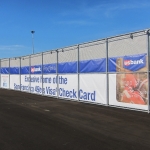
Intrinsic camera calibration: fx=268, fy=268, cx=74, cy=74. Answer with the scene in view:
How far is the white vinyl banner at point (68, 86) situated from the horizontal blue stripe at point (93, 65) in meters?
1.01

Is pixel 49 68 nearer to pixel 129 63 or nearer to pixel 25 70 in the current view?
pixel 25 70

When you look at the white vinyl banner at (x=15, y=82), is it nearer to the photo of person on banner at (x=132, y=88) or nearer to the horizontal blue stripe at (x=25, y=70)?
the horizontal blue stripe at (x=25, y=70)

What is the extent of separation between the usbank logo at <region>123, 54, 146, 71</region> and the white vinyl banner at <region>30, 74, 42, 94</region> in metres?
10.4

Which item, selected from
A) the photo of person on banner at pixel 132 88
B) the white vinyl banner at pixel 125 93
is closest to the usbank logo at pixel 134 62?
A: the photo of person on banner at pixel 132 88

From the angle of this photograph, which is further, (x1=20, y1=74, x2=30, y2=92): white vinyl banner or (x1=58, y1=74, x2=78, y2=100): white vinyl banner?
(x1=20, y1=74, x2=30, y2=92): white vinyl banner

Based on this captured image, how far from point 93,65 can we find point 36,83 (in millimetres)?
8519

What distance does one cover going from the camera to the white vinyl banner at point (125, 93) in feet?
42.0

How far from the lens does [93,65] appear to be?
1584 centimetres

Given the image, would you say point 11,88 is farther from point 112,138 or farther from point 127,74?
point 112,138

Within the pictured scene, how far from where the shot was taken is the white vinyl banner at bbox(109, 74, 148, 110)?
12789 millimetres

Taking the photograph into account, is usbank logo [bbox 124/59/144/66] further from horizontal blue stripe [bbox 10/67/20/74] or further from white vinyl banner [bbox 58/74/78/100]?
horizontal blue stripe [bbox 10/67/20/74]

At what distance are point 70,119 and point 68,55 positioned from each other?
866cm

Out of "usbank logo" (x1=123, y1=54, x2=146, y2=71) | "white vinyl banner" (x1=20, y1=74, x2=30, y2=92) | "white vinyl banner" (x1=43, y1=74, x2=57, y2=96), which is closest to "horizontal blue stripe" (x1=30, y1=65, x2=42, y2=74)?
"white vinyl banner" (x1=43, y1=74, x2=57, y2=96)

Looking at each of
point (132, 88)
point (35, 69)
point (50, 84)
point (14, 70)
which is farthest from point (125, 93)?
point (14, 70)
